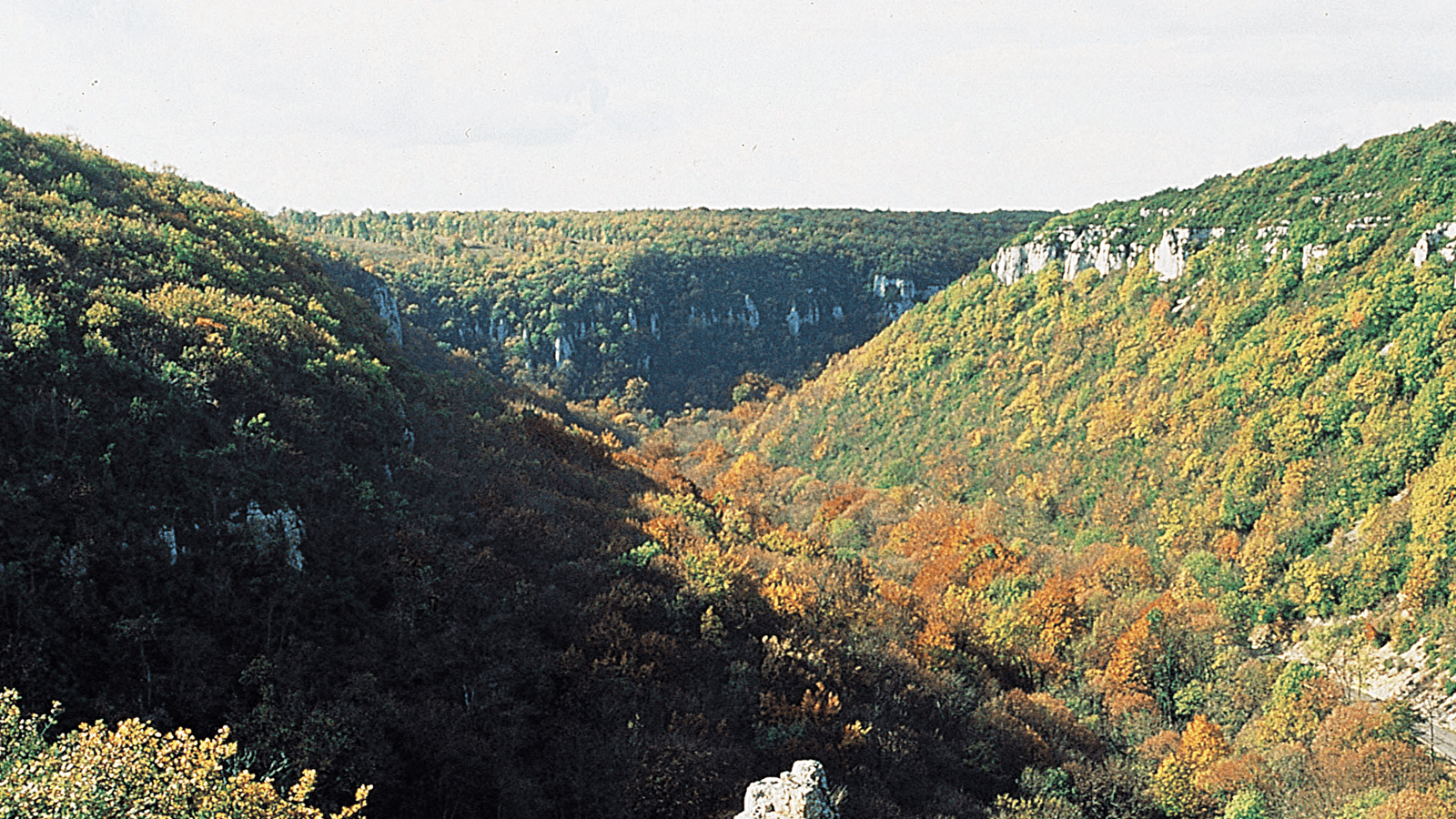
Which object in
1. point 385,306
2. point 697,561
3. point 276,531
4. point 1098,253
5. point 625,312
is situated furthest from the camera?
point 625,312

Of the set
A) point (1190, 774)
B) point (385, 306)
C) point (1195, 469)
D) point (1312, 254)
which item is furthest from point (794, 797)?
point (385, 306)

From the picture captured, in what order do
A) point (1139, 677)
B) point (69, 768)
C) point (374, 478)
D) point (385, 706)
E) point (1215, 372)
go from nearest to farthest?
point (69, 768) → point (385, 706) → point (374, 478) → point (1139, 677) → point (1215, 372)

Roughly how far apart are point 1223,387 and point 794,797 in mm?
60525

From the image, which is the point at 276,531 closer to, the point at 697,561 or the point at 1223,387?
the point at 697,561

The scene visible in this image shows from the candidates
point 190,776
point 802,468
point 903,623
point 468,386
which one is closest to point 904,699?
point 903,623

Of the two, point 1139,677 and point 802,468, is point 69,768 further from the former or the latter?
point 802,468

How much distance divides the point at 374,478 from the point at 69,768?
24.8 metres

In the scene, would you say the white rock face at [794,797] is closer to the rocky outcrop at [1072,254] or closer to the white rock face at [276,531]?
the white rock face at [276,531]

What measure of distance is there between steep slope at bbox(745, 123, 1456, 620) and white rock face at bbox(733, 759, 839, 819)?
41.3 m

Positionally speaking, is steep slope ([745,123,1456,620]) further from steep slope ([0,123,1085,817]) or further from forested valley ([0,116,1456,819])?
steep slope ([0,123,1085,817])

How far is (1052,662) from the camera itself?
54156 millimetres

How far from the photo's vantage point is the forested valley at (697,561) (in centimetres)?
2616

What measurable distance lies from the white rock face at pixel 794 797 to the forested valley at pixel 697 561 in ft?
15.4

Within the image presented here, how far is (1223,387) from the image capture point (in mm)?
70625
